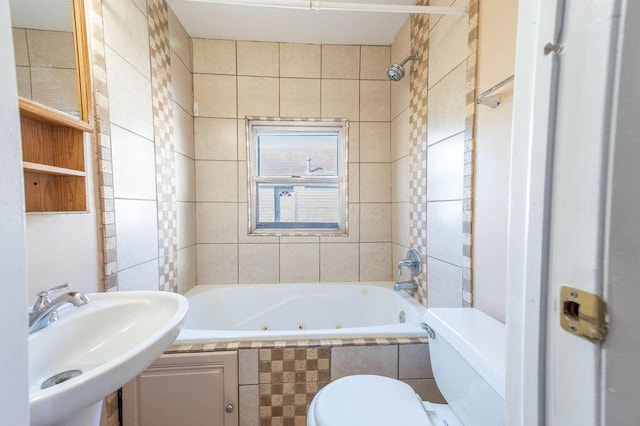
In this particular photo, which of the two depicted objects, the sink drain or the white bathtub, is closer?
the sink drain

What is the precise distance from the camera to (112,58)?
120cm

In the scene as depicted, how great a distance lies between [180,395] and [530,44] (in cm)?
162

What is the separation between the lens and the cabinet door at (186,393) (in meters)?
1.20

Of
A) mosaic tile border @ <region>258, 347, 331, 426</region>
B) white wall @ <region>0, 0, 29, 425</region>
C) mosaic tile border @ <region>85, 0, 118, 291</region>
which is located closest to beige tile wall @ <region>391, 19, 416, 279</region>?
mosaic tile border @ <region>258, 347, 331, 426</region>

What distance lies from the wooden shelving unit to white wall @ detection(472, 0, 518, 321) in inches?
61.6

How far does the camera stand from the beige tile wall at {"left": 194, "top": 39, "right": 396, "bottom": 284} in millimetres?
2055

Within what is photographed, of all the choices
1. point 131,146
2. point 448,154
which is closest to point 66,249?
point 131,146

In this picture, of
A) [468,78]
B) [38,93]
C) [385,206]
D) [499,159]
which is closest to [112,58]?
[38,93]

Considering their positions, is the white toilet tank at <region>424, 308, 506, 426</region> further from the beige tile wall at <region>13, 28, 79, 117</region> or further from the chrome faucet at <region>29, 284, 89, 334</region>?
the beige tile wall at <region>13, 28, 79, 117</region>

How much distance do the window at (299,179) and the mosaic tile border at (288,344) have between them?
3.36 ft

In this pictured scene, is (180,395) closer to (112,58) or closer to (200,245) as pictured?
(200,245)

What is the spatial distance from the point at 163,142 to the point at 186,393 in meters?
1.37

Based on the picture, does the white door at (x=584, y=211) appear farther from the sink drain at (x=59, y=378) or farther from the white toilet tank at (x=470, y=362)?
the sink drain at (x=59, y=378)

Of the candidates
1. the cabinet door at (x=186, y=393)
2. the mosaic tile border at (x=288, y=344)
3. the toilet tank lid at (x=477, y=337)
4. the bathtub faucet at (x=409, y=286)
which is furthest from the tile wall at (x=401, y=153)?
the cabinet door at (x=186, y=393)
